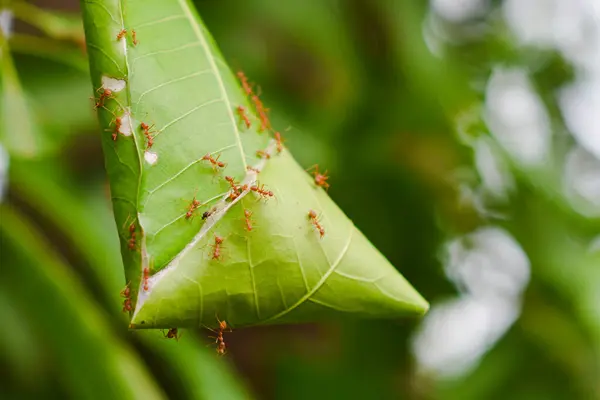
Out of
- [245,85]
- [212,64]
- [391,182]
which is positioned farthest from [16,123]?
[391,182]

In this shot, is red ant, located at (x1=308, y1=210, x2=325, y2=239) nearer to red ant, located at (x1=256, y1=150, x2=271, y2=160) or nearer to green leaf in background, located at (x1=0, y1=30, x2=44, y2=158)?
red ant, located at (x1=256, y1=150, x2=271, y2=160)

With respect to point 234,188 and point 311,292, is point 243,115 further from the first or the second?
point 311,292

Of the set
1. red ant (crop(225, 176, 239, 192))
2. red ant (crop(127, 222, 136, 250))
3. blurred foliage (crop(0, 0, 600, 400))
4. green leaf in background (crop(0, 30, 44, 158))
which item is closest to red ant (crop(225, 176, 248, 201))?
red ant (crop(225, 176, 239, 192))

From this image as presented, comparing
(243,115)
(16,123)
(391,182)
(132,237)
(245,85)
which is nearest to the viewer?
(132,237)

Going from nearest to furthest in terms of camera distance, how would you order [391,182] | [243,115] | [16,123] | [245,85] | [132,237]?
[132,237] → [243,115] → [245,85] → [16,123] → [391,182]

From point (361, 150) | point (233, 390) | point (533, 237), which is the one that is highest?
point (233, 390)

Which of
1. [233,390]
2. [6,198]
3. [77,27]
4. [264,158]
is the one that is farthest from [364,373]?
[264,158]

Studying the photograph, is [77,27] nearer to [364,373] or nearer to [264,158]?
[264,158]
